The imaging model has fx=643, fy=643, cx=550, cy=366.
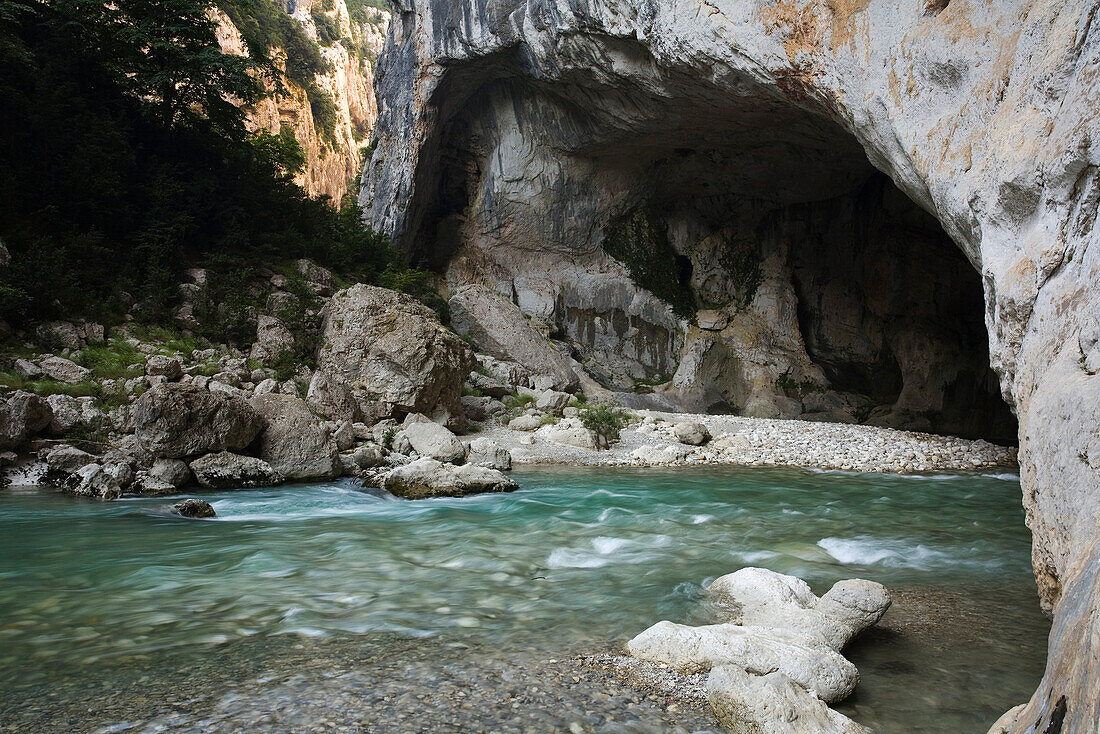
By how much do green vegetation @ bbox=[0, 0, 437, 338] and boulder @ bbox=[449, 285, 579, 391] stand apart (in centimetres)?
213

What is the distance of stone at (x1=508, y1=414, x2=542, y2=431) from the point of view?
42.4 feet

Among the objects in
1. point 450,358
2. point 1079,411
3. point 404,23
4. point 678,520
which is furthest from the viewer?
point 404,23

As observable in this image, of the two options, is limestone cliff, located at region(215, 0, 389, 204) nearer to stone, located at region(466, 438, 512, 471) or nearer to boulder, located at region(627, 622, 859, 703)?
stone, located at region(466, 438, 512, 471)

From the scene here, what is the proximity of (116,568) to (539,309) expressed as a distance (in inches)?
666

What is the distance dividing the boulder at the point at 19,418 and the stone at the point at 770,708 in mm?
9009

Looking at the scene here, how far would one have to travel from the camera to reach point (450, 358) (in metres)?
12.4

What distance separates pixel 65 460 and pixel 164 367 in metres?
2.79

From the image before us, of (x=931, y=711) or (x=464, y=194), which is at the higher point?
(x=464, y=194)

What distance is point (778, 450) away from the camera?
1208 cm

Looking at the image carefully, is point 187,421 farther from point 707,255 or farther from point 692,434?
point 707,255

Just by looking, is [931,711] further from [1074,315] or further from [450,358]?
[450,358]

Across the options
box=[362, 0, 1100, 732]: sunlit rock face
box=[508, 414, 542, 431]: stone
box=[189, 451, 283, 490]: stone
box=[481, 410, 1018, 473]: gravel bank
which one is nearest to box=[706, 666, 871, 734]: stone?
box=[362, 0, 1100, 732]: sunlit rock face

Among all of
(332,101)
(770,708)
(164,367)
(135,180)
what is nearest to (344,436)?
(164,367)

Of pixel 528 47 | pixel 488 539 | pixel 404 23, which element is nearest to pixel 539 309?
pixel 528 47
